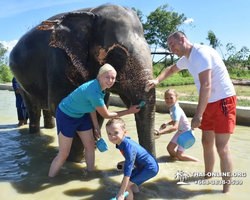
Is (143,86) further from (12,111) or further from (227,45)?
(227,45)

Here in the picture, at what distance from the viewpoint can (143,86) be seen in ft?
11.3

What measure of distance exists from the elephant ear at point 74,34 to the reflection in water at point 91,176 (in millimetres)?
1489

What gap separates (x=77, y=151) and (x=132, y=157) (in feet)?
5.25

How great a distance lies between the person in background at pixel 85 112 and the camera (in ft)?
10.1

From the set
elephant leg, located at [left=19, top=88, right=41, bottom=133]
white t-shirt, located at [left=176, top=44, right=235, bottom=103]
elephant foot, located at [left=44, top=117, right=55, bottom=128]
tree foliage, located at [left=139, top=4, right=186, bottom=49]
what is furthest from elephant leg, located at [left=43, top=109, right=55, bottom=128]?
tree foliage, located at [left=139, top=4, right=186, bottom=49]

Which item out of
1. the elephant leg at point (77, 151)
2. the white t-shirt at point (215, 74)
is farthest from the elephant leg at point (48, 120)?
the white t-shirt at point (215, 74)

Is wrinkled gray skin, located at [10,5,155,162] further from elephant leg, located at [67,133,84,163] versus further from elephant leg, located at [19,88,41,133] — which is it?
elephant leg, located at [19,88,41,133]

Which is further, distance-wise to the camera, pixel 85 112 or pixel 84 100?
pixel 85 112

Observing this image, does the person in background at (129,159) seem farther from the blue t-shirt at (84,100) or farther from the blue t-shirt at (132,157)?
the blue t-shirt at (84,100)

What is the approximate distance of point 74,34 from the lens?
400 centimetres

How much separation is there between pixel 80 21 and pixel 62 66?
71 cm

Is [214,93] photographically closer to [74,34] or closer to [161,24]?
[74,34]

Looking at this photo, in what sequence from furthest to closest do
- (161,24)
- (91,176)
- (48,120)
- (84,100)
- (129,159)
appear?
(161,24)
(48,120)
(91,176)
(84,100)
(129,159)

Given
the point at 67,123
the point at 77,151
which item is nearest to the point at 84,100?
the point at 67,123
